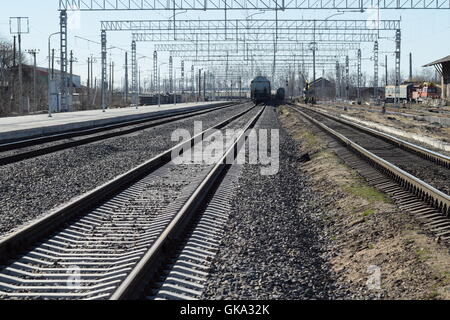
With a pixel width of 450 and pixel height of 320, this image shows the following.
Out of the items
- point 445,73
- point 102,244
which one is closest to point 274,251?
point 102,244

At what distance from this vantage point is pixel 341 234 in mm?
7676

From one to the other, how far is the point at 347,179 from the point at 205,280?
660cm

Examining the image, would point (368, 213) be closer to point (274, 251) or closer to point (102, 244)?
point (274, 251)

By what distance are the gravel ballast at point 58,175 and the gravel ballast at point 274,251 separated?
271 centimetres

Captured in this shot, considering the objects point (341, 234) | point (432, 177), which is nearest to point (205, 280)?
point (341, 234)

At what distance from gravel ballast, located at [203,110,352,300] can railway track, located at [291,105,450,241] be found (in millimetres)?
1303

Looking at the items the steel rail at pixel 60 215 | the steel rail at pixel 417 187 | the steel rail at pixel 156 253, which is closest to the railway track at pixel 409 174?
the steel rail at pixel 417 187

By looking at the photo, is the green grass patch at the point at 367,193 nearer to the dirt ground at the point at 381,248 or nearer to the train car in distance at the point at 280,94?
the dirt ground at the point at 381,248

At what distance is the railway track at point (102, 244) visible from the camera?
5.45 metres

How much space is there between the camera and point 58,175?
12.4m

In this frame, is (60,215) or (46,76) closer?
(60,215)

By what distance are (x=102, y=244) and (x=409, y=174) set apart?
6.11m

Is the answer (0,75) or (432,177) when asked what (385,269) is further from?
(0,75)

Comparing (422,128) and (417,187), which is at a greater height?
(422,128)
